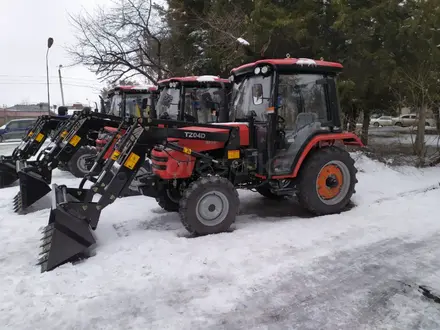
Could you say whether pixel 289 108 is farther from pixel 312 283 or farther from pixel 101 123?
pixel 101 123

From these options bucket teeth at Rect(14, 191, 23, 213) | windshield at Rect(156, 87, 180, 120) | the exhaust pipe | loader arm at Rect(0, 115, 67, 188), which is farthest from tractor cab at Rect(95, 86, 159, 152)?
bucket teeth at Rect(14, 191, 23, 213)

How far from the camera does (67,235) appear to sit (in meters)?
4.20

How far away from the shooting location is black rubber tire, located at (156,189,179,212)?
18.7 ft

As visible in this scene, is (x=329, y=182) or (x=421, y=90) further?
(x=421, y=90)

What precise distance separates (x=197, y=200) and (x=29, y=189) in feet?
11.8

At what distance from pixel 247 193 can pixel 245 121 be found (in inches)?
89.0

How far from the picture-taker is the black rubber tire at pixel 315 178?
18.8ft

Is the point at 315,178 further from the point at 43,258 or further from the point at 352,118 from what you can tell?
the point at 352,118

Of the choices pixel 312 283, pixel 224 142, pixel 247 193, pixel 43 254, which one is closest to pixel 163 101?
pixel 247 193

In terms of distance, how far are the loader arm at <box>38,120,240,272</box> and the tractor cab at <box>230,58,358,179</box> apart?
0.54 meters

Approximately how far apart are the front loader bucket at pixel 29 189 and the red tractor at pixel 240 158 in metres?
1.76

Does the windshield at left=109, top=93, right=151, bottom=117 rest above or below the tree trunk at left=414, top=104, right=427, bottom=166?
above

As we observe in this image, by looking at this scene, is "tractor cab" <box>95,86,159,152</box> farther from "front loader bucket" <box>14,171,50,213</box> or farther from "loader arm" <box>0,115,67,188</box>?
"front loader bucket" <box>14,171,50,213</box>

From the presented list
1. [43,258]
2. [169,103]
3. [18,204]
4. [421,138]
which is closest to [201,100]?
[169,103]
